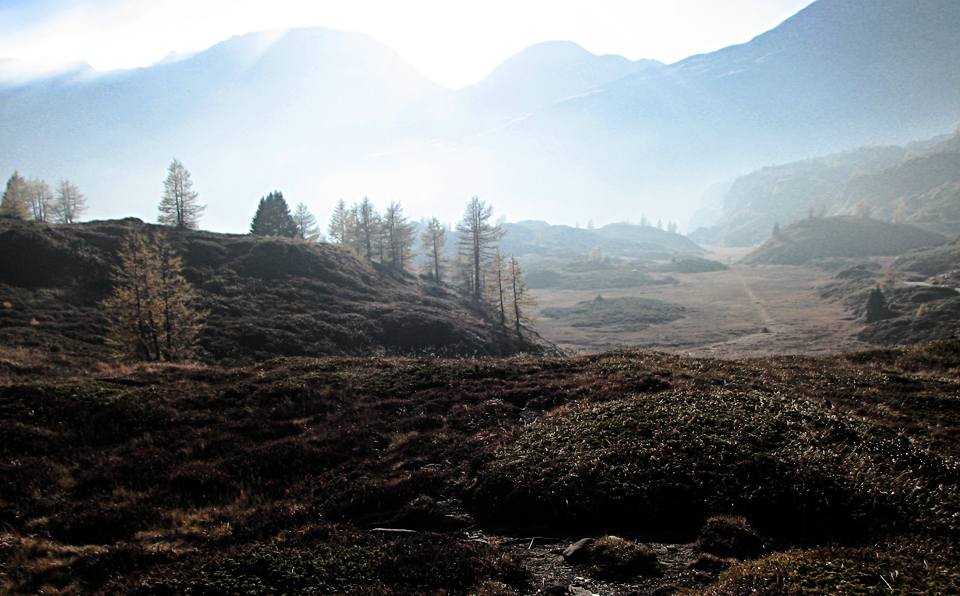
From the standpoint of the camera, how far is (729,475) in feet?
25.4

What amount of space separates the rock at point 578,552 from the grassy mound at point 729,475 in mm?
780

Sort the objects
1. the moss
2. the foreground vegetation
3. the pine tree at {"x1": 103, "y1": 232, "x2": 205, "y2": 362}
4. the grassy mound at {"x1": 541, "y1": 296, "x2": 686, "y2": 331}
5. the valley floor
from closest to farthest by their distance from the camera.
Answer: the moss, the foreground vegetation, the pine tree at {"x1": 103, "y1": 232, "x2": 205, "y2": 362}, the valley floor, the grassy mound at {"x1": 541, "y1": 296, "x2": 686, "y2": 331}

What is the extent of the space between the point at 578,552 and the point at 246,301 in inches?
1944

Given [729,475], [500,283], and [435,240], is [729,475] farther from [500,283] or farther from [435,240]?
[435,240]

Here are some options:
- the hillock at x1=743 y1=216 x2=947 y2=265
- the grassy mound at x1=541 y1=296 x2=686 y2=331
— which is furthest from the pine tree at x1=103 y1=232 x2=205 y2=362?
the hillock at x1=743 y1=216 x2=947 y2=265

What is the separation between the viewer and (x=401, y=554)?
6.98 metres

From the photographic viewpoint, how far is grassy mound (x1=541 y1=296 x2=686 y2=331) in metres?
95.2

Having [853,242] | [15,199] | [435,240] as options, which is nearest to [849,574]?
[435,240]

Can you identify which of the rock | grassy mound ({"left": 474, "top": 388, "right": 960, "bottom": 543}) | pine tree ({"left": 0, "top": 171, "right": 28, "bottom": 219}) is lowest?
the rock

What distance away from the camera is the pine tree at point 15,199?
7149cm

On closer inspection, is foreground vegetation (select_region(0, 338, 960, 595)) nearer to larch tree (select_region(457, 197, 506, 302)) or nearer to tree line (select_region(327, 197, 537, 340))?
tree line (select_region(327, 197, 537, 340))

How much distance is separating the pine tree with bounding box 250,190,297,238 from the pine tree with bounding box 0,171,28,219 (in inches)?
1414

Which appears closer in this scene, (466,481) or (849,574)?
(849,574)

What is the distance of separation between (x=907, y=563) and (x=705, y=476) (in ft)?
10.2
